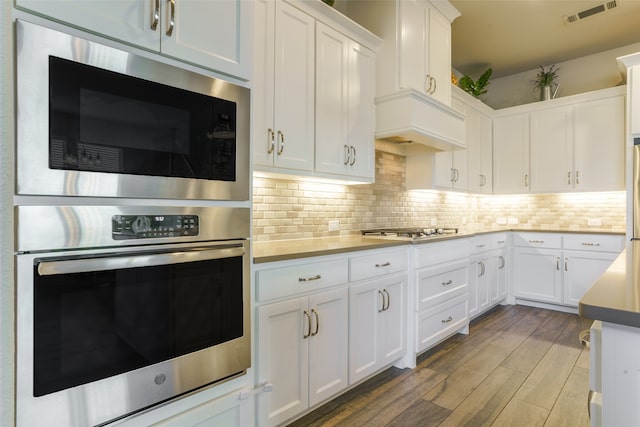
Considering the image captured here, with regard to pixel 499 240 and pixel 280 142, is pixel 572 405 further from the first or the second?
pixel 280 142

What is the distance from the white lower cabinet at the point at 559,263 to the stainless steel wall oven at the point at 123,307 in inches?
158

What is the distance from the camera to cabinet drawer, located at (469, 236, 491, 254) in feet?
11.2

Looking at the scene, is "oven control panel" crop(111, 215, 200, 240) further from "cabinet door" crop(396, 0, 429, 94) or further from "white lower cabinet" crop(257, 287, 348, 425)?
"cabinet door" crop(396, 0, 429, 94)

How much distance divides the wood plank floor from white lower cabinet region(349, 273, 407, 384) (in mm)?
174

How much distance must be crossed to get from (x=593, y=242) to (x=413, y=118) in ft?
8.95

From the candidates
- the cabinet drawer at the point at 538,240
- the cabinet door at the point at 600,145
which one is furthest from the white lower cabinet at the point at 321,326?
the cabinet door at the point at 600,145

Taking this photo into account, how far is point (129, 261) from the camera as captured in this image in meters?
1.03

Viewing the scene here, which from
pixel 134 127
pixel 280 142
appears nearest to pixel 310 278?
pixel 280 142

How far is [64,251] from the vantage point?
938 millimetres

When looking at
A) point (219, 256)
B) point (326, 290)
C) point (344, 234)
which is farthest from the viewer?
point (344, 234)

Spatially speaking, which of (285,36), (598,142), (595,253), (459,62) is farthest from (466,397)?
(459,62)

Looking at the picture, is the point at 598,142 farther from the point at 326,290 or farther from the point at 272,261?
the point at 272,261

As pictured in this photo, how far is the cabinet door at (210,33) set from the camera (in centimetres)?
115

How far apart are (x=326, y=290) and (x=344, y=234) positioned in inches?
40.1
